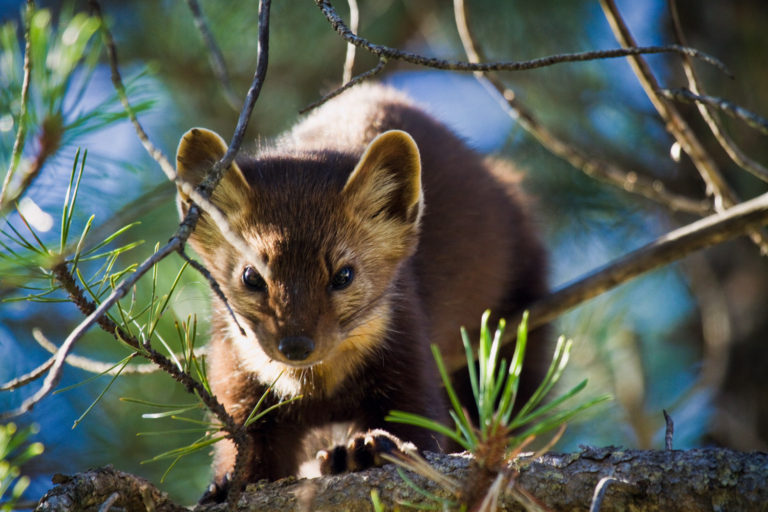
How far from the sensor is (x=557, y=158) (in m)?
6.19

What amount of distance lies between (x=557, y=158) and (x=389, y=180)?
2927 millimetres

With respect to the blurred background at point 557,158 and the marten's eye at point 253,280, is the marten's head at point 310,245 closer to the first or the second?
the marten's eye at point 253,280

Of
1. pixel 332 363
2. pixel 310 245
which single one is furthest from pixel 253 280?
pixel 332 363

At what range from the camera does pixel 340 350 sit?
3.64 metres

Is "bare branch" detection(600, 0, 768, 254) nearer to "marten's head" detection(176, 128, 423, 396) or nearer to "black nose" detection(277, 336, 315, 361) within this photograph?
"marten's head" detection(176, 128, 423, 396)

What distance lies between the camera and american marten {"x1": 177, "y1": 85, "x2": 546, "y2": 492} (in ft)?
9.95

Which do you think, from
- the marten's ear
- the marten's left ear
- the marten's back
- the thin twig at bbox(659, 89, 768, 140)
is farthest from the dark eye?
the thin twig at bbox(659, 89, 768, 140)

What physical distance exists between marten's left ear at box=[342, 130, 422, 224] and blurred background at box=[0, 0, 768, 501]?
1.71 metres

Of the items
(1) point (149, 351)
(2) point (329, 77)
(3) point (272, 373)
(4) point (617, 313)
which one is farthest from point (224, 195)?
(4) point (617, 313)

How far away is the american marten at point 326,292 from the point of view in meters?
3.03

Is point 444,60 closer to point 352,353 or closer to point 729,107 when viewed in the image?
point 729,107

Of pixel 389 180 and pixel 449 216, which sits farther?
pixel 449 216

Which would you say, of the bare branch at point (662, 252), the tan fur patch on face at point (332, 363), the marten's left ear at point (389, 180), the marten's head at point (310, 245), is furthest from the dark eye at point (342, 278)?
the bare branch at point (662, 252)

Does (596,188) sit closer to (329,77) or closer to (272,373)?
(329,77)
